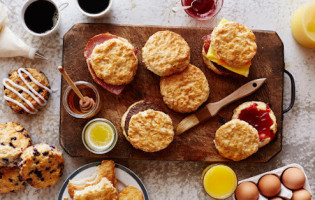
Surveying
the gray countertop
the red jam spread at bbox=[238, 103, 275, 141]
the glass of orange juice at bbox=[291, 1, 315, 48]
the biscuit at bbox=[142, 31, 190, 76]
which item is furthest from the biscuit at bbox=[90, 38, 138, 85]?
the glass of orange juice at bbox=[291, 1, 315, 48]

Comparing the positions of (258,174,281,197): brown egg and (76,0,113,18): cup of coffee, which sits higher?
(76,0,113,18): cup of coffee

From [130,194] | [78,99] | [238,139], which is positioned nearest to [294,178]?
[238,139]

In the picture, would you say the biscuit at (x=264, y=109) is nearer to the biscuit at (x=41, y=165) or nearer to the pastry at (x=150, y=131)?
the pastry at (x=150, y=131)

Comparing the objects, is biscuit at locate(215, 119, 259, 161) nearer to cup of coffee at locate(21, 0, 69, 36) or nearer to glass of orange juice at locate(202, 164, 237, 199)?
glass of orange juice at locate(202, 164, 237, 199)

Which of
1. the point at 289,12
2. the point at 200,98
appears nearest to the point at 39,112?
the point at 200,98

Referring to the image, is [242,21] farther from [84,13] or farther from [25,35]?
[25,35]
